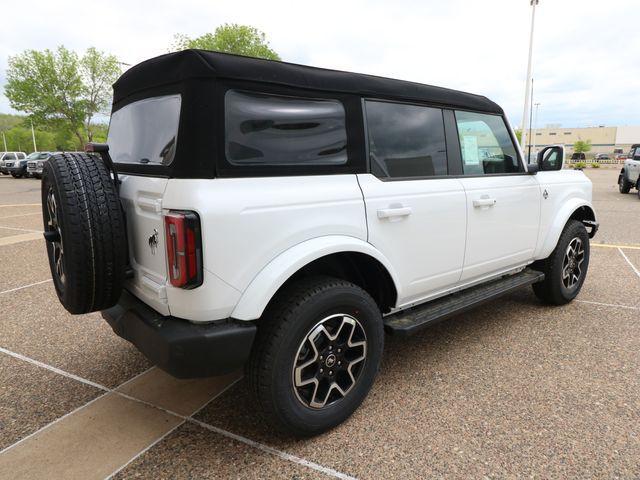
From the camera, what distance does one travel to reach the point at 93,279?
2.13 m

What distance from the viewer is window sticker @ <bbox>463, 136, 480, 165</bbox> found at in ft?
10.7

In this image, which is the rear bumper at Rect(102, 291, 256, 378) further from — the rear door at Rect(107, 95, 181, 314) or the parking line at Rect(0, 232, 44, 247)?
the parking line at Rect(0, 232, 44, 247)

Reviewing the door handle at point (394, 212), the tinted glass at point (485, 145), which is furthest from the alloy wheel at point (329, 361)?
the tinted glass at point (485, 145)

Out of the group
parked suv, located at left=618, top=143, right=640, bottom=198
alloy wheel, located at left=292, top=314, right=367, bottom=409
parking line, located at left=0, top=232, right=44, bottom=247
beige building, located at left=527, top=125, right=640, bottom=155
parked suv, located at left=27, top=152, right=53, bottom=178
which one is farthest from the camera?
beige building, located at left=527, top=125, right=640, bottom=155

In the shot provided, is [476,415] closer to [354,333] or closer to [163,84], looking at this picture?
[354,333]

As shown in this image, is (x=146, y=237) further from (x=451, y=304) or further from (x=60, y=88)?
(x=60, y=88)

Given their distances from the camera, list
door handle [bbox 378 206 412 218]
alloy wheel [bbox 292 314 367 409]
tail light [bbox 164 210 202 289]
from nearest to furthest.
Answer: tail light [bbox 164 210 202 289], alloy wheel [bbox 292 314 367 409], door handle [bbox 378 206 412 218]

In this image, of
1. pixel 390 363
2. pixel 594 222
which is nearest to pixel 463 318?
pixel 390 363

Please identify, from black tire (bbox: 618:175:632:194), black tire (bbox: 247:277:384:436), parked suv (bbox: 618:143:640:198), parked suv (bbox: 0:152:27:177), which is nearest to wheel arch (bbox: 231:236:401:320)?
black tire (bbox: 247:277:384:436)

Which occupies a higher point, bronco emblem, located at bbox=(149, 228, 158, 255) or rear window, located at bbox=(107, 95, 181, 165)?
rear window, located at bbox=(107, 95, 181, 165)

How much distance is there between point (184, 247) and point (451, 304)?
2.01m

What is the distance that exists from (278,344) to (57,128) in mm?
44709

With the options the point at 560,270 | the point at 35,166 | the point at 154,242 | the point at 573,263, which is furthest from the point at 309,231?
the point at 35,166

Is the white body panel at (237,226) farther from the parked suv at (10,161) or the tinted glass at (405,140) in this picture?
the parked suv at (10,161)
